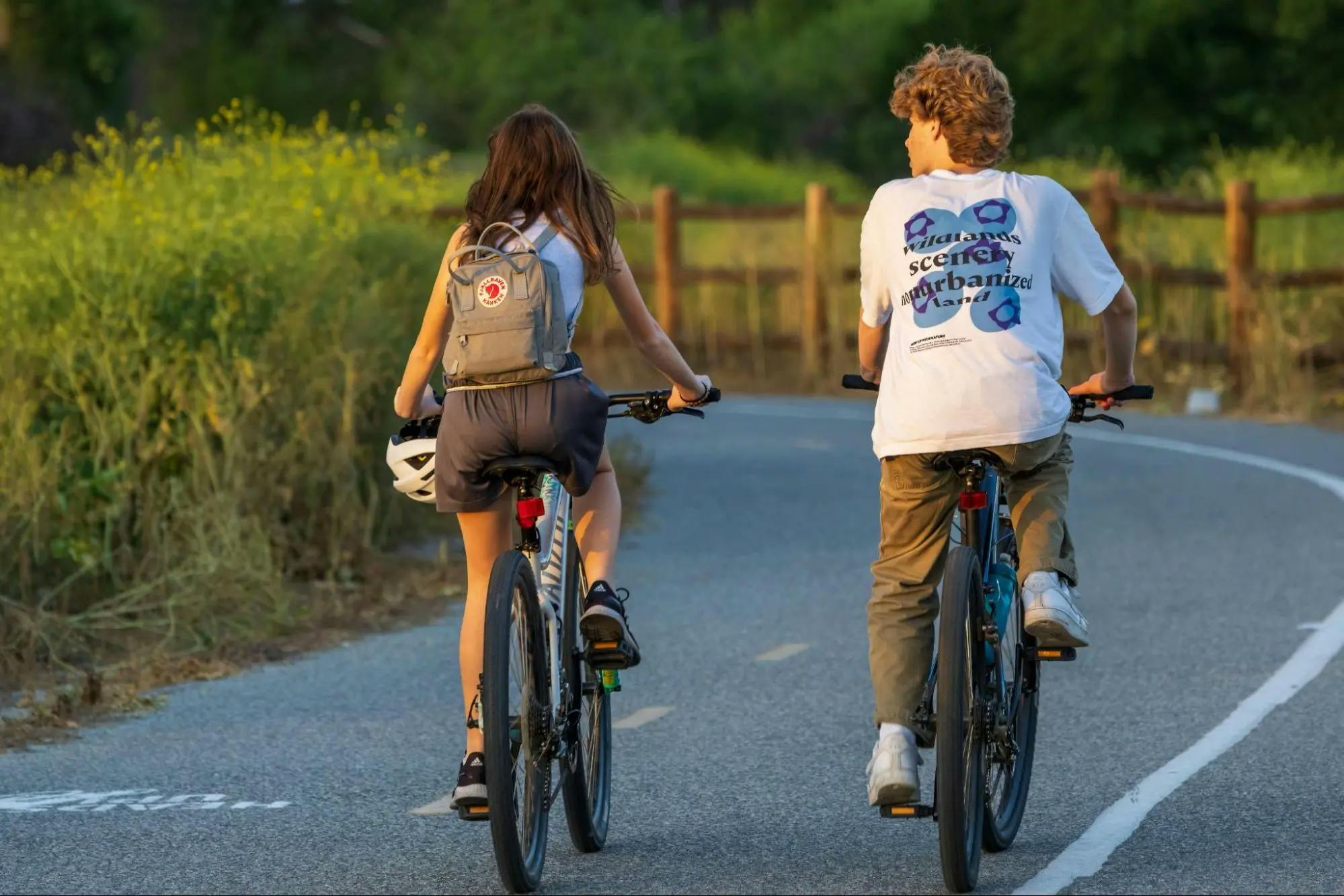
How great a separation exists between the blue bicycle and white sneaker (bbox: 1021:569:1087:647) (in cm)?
8

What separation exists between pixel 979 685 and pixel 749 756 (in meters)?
1.91

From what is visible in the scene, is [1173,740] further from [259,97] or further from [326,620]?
[259,97]

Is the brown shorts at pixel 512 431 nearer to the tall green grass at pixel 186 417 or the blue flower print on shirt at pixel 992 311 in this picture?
the blue flower print on shirt at pixel 992 311

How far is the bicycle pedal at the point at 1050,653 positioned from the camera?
5717mm

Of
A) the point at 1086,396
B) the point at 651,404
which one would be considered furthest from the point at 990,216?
the point at 651,404

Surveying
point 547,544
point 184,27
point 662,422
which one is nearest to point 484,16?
point 184,27

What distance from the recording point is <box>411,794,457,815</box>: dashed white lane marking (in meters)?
6.48

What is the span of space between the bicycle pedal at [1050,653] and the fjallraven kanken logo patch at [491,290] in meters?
1.48

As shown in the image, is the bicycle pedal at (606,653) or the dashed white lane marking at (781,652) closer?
the bicycle pedal at (606,653)

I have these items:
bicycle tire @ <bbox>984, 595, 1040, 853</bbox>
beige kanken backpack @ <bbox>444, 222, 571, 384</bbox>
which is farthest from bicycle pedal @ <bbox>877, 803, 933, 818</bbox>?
beige kanken backpack @ <bbox>444, 222, 571, 384</bbox>

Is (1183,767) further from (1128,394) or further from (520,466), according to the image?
(520,466)

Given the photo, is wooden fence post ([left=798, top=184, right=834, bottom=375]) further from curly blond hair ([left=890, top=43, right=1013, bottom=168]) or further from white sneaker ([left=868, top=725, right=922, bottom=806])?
white sneaker ([left=868, top=725, right=922, bottom=806])

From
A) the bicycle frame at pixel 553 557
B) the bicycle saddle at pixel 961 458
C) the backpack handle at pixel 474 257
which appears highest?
the backpack handle at pixel 474 257

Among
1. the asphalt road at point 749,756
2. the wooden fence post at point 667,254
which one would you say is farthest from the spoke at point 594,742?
the wooden fence post at point 667,254
